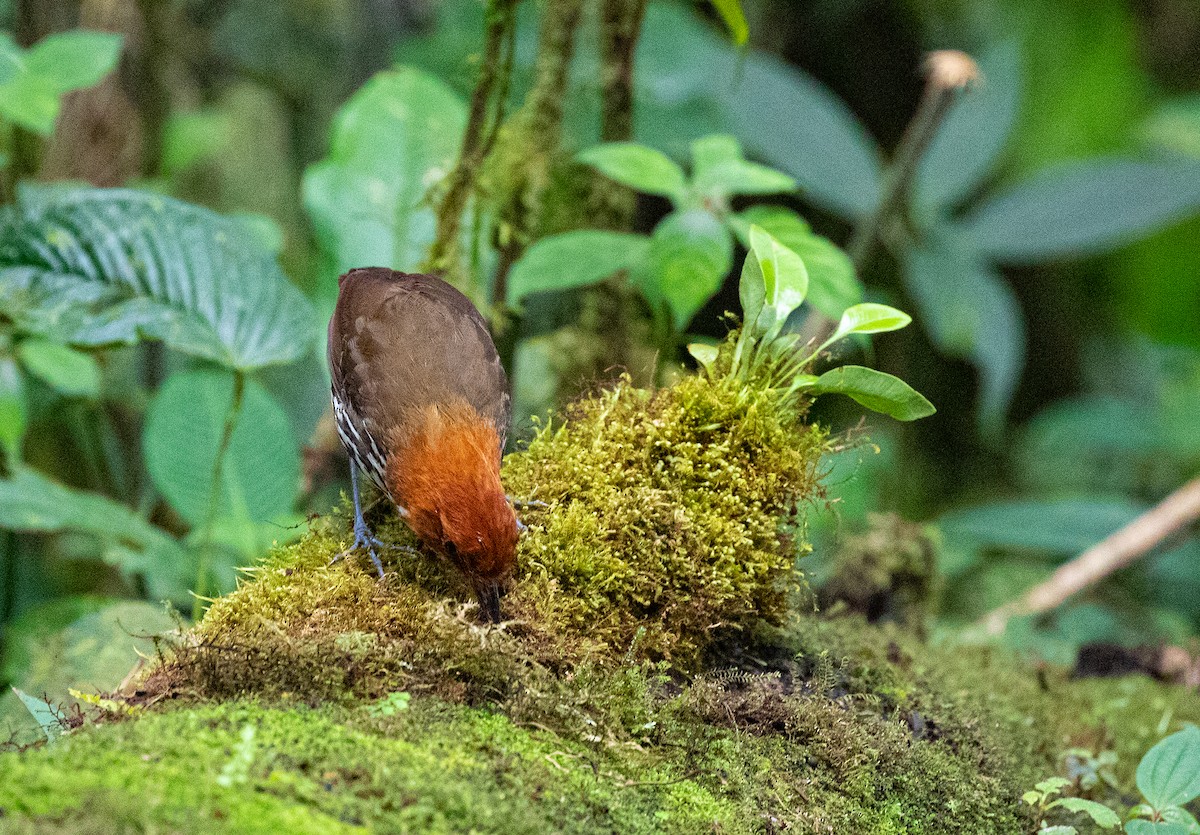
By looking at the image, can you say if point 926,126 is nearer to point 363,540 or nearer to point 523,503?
point 523,503

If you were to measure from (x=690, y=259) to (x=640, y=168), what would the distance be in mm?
315

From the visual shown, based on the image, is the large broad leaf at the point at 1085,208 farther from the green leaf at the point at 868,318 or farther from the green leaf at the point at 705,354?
the green leaf at the point at 705,354

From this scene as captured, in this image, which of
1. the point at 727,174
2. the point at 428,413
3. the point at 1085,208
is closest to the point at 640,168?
the point at 727,174

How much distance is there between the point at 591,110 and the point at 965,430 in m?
4.75

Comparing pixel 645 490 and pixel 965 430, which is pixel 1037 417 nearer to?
pixel 965 430

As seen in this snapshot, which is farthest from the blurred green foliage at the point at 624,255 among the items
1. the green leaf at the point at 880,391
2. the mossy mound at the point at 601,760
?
the mossy mound at the point at 601,760

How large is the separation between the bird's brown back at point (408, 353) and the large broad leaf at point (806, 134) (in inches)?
124

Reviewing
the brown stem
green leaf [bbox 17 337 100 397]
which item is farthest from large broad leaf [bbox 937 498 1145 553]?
green leaf [bbox 17 337 100 397]

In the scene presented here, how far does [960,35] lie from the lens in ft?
23.3

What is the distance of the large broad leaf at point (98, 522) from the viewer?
3.33m

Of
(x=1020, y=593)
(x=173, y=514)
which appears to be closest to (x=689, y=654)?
(x=173, y=514)

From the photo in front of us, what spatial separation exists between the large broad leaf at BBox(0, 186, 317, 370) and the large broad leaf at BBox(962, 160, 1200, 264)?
13.1 feet

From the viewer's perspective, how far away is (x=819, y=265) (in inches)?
114

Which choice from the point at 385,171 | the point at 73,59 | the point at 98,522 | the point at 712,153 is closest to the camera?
the point at 712,153
